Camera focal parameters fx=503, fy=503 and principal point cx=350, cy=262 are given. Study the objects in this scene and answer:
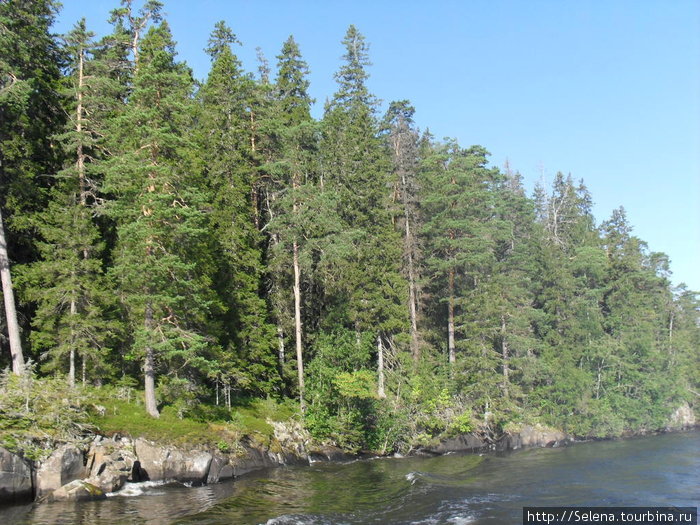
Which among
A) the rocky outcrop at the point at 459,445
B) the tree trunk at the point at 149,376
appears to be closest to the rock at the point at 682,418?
the rocky outcrop at the point at 459,445

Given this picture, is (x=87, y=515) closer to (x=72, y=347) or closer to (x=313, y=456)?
(x=72, y=347)

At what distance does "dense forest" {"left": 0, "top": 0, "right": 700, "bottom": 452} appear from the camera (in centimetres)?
2262

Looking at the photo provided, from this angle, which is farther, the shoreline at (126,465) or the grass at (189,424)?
the grass at (189,424)

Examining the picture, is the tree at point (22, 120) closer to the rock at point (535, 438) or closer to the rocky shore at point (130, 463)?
the rocky shore at point (130, 463)

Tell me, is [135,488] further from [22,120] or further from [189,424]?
[22,120]

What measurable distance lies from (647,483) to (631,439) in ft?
82.4

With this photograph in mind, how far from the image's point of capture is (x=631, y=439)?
141ft

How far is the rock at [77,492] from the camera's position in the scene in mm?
16500

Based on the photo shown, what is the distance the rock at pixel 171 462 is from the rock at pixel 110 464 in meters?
0.44

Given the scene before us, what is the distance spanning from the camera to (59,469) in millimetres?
17000

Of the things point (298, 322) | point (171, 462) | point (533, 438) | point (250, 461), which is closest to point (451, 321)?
point (533, 438)

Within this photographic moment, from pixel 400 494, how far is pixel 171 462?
29.7ft

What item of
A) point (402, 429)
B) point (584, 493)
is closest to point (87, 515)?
point (584, 493)

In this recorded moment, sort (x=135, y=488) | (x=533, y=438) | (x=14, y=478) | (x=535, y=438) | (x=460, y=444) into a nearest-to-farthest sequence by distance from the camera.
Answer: (x=14, y=478) < (x=135, y=488) < (x=460, y=444) < (x=533, y=438) < (x=535, y=438)
